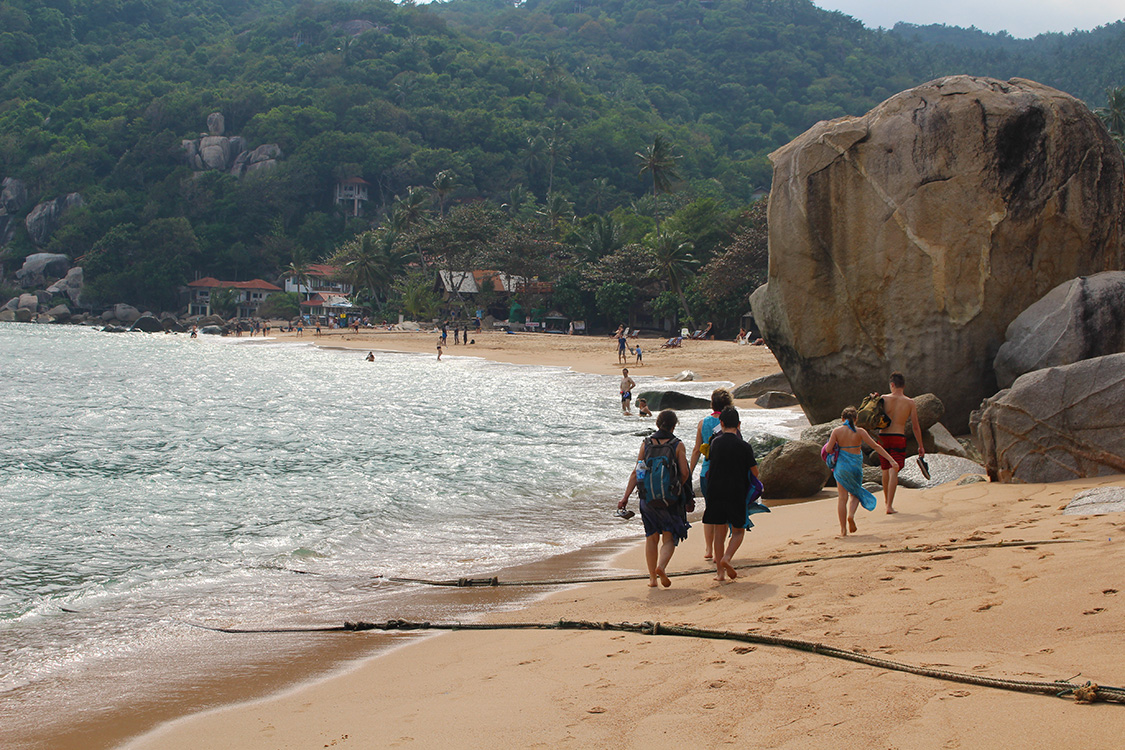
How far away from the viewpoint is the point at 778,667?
168 inches

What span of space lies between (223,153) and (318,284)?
2591 centimetres

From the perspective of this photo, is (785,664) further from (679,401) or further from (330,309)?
(330,309)

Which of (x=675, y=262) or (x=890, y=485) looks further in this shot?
(x=675, y=262)

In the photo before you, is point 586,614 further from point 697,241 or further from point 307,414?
point 697,241

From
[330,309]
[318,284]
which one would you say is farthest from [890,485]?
[318,284]

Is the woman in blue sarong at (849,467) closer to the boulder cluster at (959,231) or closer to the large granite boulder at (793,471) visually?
the large granite boulder at (793,471)

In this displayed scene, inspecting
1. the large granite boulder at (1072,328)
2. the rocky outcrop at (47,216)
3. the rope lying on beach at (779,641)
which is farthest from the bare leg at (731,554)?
the rocky outcrop at (47,216)

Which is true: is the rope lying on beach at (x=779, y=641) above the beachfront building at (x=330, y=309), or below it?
below

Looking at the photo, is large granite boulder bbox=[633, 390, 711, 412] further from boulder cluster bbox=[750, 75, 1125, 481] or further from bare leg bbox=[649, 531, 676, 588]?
bare leg bbox=[649, 531, 676, 588]

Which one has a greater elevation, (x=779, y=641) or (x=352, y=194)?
(x=352, y=194)

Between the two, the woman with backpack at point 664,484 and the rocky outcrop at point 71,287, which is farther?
the rocky outcrop at point 71,287

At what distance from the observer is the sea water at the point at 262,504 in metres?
7.14

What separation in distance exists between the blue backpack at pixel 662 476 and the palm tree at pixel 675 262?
49942mm

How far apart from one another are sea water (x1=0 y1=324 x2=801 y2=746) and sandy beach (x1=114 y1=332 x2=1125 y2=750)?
1.55 meters
